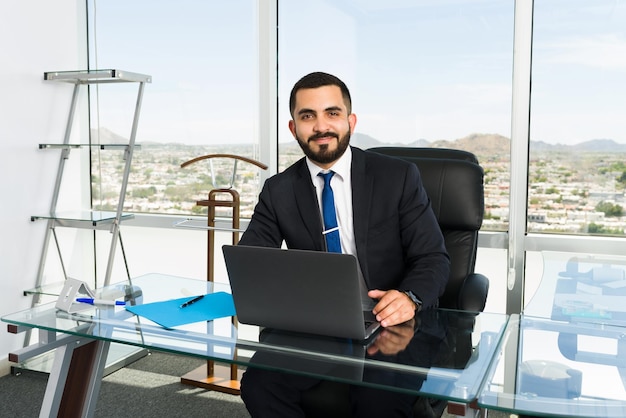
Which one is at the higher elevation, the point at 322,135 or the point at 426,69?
the point at 426,69

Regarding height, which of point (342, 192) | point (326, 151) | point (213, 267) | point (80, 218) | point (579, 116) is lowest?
point (213, 267)

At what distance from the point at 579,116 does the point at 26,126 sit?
289 cm

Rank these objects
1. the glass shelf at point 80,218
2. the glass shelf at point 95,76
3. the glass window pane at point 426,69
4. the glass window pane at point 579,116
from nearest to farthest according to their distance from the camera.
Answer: the glass window pane at point 579,116, the glass window pane at point 426,69, the glass shelf at point 95,76, the glass shelf at point 80,218

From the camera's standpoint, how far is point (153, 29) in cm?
392

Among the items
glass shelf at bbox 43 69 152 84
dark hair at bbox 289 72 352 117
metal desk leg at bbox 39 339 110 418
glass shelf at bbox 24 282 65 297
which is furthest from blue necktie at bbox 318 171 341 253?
glass shelf at bbox 24 282 65 297

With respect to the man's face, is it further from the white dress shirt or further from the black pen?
the black pen

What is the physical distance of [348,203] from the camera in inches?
94.3

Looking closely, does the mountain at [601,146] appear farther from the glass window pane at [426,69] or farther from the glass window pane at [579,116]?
the glass window pane at [426,69]

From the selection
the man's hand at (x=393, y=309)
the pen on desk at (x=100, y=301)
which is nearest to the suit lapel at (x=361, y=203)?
the man's hand at (x=393, y=309)

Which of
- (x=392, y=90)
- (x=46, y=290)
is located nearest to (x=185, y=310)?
(x=392, y=90)

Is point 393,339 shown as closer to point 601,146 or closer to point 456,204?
point 456,204

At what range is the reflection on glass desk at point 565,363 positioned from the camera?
127 cm

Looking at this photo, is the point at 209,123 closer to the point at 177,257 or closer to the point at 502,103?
the point at 177,257

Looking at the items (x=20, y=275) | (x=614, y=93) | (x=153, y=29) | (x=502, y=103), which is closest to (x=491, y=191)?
(x=502, y=103)
